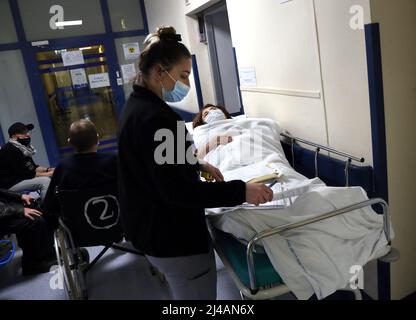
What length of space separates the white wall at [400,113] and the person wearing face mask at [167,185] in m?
0.70

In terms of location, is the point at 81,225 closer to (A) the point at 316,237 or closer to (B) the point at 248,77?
(A) the point at 316,237

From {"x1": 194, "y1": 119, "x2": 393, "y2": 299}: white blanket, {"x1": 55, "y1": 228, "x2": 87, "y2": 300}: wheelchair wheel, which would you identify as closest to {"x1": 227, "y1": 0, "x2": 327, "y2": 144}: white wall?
{"x1": 194, "y1": 119, "x2": 393, "y2": 299}: white blanket

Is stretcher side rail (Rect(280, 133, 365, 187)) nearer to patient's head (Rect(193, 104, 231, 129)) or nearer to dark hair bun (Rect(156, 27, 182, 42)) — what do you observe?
patient's head (Rect(193, 104, 231, 129))

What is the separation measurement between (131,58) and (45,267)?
3228 mm

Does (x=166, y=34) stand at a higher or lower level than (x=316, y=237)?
higher

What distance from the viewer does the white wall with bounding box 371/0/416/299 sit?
1.35 m

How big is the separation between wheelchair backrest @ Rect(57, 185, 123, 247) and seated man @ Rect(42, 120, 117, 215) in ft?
0.24

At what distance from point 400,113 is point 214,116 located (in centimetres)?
134

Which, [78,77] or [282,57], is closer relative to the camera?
[282,57]

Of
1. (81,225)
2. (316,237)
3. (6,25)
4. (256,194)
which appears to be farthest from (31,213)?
(6,25)

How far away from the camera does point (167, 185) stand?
3.36 ft

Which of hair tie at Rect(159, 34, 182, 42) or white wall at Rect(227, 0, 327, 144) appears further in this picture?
white wall at Rect(227, 0, 327, 144)
